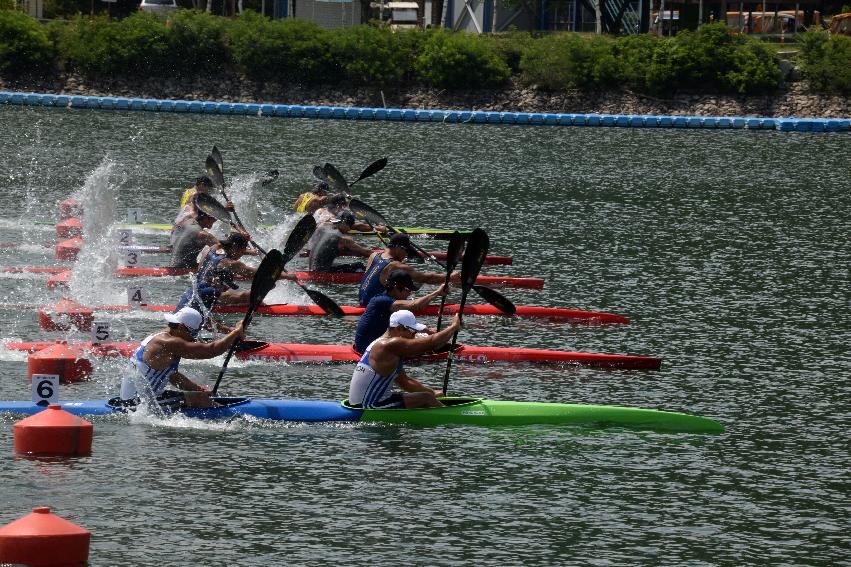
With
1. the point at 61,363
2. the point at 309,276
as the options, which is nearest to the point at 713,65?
the point at 309,276

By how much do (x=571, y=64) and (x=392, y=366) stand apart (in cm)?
5500

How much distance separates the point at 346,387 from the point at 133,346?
116 inches

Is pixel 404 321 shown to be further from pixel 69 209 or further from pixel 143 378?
pixel 69 209

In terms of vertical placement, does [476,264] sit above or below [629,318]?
above

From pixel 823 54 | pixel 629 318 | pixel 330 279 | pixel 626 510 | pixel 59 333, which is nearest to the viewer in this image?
pixel 626 510

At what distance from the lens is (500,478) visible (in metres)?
15.8

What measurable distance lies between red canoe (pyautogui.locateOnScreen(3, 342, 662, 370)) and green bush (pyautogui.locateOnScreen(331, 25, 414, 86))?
5128 centimetres

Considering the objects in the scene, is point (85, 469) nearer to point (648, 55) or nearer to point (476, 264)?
point (476, 264)

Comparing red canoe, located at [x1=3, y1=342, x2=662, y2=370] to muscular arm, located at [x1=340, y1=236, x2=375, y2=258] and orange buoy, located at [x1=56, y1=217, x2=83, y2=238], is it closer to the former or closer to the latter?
muscular arm, located at [x1=340, y1=236, x2=375, y2=258]

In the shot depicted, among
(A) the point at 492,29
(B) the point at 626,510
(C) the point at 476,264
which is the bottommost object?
(B) the point at 626,510

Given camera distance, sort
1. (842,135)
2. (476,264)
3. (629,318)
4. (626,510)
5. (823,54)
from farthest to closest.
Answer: (823,54) → (842,135) → (629,318) → (476,264) → (626,510)

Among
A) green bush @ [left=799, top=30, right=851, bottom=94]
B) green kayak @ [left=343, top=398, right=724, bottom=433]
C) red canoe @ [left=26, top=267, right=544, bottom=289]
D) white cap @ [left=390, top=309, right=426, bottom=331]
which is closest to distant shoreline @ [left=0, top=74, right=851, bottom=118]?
green bush @ [left=799, top=30, right=851, bottom=94]

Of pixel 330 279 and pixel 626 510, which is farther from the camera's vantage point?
pixel 330 279

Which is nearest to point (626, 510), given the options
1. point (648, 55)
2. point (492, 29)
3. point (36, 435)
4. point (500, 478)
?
point (500, 478)
